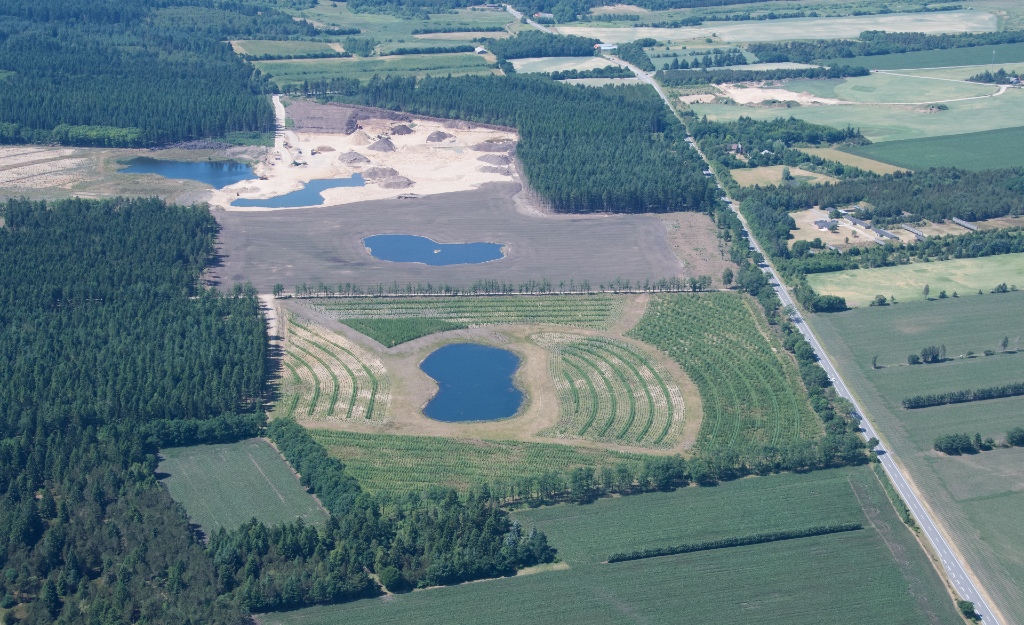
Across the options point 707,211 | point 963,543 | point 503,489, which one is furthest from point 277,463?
point 707,211

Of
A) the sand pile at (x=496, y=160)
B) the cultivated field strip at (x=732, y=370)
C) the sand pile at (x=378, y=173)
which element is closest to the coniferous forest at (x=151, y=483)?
the cultivated field strip at (x=732, y=370)

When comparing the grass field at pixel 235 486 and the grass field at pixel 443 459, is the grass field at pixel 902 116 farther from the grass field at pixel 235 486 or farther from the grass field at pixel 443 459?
the grass field at pixel 235 486

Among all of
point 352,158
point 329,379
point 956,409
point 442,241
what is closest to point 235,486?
point 329,379

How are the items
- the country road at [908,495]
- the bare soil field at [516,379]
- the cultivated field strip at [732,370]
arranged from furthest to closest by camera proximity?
the cultivated field strip at [732,370] < the bare soil field at [516,379] < the country road at [908,495]

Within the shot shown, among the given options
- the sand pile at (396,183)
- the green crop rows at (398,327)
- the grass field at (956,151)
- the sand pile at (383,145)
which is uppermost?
the grass field at (956,151)

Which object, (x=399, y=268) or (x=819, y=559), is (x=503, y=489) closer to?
(x=819, y=559)

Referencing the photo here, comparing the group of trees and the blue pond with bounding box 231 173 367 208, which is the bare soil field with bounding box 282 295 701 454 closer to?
the group of trees
